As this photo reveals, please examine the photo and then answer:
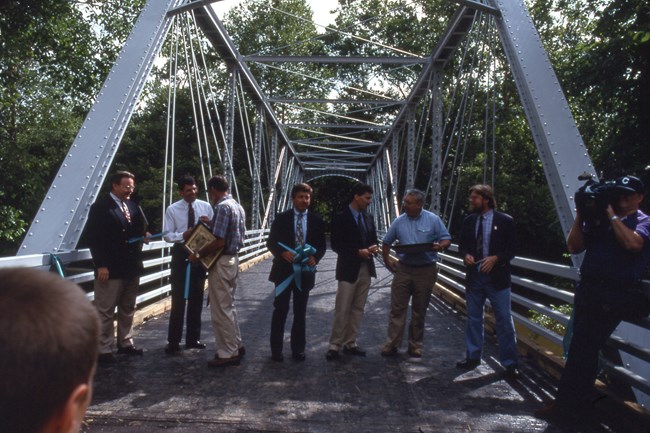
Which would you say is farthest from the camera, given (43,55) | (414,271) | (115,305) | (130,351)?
(43,55)

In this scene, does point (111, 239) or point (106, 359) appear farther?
point (111, 239)

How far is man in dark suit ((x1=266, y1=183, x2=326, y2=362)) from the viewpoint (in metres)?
5.77

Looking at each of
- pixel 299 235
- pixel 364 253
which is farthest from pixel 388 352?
pixel 299 235

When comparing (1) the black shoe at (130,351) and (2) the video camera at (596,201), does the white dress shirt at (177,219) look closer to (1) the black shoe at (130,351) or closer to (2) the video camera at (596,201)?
(1) the black shoe at (130,351)

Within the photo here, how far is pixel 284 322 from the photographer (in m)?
5.72

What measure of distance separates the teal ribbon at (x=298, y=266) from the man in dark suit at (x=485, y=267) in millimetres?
1427

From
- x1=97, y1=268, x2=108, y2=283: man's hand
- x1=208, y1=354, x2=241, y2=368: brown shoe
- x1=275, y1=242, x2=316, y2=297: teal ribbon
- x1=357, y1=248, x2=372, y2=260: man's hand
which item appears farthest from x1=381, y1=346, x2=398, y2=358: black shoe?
x1=97, y1=268, x2=108, y2=283: man's hand

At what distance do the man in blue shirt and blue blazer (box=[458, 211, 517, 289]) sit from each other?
359 mm

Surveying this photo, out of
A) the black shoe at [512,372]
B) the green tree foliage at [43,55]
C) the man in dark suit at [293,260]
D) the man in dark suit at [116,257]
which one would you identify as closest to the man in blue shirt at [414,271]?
the man in dark suit at [293,260]

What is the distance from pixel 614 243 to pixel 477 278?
1991 millimetres

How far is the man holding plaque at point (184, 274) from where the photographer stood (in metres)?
5.88

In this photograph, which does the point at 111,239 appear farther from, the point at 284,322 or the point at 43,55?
the point at 43,55

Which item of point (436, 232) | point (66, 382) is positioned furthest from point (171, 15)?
point (66, 382)

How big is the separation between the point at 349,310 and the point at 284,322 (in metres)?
0.71
